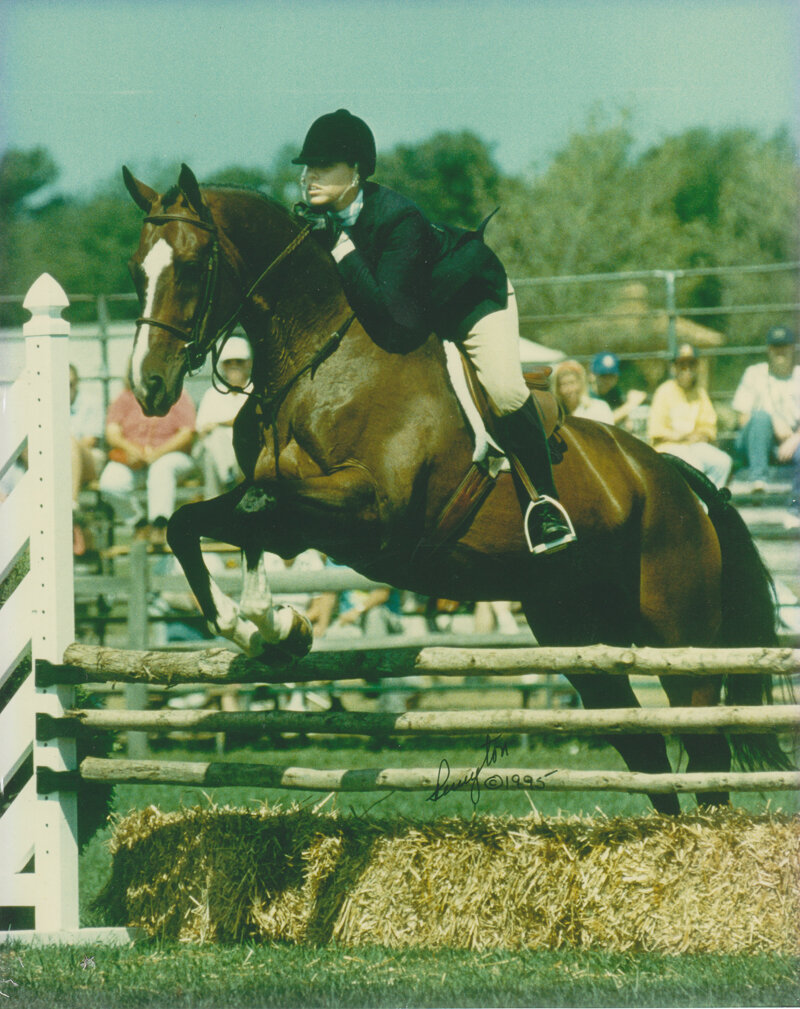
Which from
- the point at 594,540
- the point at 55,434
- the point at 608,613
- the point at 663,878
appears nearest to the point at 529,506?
the point at 594,540

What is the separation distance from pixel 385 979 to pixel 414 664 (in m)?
0.99

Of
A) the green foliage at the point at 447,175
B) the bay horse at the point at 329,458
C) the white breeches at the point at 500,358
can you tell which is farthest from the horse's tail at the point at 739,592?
the green foliage at the point at 447,175

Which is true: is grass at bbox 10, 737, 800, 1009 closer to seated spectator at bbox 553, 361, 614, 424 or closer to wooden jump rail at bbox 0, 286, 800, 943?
wooden jump rail at bbox 0, 286, 800, 943

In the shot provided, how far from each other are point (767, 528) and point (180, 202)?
6.93 m

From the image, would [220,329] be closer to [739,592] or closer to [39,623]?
[39,623]

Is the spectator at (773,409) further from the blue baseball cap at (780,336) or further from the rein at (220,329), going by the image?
the rein at (220,329)

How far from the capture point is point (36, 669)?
14.9ft

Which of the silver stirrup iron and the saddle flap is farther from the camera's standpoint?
the saddle flap

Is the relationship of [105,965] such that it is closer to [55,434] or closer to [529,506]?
[55,434]

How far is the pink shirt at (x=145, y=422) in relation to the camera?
10.4 metres

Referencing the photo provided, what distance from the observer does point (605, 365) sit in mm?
9445

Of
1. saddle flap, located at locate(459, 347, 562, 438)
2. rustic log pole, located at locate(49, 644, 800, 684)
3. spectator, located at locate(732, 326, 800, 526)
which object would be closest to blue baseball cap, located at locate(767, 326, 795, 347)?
spectator, located at locate(732, 326, 800, 526)

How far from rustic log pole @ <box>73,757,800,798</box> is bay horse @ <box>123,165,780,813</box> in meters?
0.50

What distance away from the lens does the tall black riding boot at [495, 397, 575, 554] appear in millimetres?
4660
